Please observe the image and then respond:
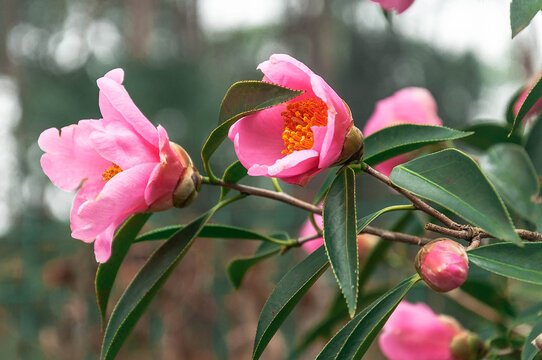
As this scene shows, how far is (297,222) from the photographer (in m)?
2.58

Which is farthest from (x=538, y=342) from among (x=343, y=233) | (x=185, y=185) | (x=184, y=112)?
(x=184, y=112)

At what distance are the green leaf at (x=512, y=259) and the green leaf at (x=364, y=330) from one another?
5 cm

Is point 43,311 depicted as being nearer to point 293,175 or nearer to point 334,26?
point 293,175

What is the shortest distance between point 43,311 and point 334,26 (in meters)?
6.40

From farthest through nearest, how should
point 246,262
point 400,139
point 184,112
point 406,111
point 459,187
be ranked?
point 184,112
point 406,111
point 246,262
point 400,139
point 459,187

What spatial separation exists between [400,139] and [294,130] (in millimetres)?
91

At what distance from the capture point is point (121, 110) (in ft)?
1.30

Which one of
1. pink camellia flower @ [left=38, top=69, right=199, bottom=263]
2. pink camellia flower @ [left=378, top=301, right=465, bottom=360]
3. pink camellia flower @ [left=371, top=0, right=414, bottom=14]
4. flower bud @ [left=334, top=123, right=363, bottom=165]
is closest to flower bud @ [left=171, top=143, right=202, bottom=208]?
pink camellia flower @ [left=38, top=69, right=199, bottom=263]

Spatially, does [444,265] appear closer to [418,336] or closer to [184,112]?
[418,336]

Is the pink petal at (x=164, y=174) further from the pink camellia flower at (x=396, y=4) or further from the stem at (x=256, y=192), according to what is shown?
the pink camellia flower at (x=396, y=4)

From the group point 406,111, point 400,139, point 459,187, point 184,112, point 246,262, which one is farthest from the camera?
point 184,112

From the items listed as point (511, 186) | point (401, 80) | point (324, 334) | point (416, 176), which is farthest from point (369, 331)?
point (401, 80)

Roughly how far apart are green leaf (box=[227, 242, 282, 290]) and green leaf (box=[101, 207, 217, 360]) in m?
0.13

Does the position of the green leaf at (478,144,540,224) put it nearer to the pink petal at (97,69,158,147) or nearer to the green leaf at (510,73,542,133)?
the green leaf at (510,73,542,133)
